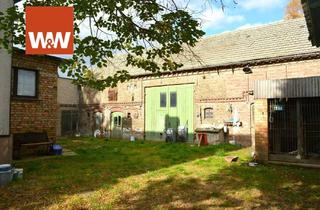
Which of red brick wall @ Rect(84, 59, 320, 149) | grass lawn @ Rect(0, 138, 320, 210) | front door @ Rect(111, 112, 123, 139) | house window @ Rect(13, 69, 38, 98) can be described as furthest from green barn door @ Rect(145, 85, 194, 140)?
house window @ Rect(13, 69, 38, 98)

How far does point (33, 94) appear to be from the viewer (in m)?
13.2

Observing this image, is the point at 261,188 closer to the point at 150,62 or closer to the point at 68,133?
the point at 150,62

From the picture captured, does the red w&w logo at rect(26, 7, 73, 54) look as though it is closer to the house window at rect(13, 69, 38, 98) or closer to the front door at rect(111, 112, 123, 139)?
the house window at rect(13, 69, 38, 98)

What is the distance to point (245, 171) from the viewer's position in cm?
958

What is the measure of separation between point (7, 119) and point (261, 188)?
6852 mm

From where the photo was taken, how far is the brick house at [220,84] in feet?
57.7

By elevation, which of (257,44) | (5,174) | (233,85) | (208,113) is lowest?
(5,174)

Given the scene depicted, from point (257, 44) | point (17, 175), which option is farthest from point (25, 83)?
point (257, 44)

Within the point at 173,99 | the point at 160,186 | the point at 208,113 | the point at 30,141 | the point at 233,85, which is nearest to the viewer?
the point at 160,186

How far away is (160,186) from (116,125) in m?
17.7

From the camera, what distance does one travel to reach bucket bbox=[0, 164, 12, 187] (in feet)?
25.4

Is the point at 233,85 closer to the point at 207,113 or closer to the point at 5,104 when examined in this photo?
the point at 207,113

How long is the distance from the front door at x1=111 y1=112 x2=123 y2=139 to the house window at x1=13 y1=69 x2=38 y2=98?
11929 mm

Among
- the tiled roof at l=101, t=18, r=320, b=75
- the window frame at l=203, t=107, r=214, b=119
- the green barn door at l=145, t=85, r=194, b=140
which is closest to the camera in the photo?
the tiled roof at l=101, t=18, r=320, b=75
